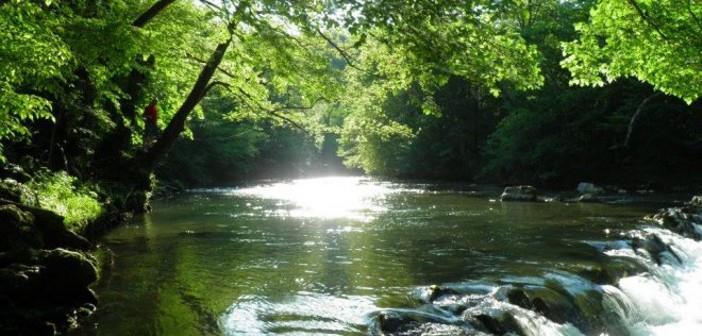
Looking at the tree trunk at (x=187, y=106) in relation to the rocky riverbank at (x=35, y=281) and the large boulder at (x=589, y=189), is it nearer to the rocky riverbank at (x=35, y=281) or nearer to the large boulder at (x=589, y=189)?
the rocky riverbank at (x=35, y=281)

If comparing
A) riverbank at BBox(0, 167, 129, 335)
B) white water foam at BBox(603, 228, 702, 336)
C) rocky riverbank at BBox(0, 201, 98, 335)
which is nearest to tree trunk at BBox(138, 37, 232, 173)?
riverbank at BBox(0, 167, 129, 335)

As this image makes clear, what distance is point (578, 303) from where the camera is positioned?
9.35 meters

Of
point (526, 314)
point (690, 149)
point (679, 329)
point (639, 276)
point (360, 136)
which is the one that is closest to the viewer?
point (526, 314)

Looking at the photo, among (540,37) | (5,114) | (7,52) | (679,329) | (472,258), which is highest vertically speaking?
(540,37)

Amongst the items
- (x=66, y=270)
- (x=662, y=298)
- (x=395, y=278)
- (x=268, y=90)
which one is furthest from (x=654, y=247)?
(x=66, y=270)

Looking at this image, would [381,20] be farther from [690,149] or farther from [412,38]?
[690,149]

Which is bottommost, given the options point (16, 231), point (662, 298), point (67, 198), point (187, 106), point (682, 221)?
point (662, 298)

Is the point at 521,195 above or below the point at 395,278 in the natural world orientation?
above

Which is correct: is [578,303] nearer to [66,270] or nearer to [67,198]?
[66,270]

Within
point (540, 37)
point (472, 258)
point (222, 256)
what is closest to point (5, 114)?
point (222, 256)

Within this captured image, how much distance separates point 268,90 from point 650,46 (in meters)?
12.2

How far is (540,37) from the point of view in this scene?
37.0m

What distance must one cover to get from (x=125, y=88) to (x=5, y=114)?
11.1 meters

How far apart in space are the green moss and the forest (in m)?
0.07
